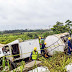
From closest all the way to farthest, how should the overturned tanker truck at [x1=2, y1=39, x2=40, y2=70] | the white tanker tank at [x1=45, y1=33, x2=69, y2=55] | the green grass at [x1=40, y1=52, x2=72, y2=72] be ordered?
the green grass at [x1=40, y1=52, x2=72, y2=72] < the overturned tanker truck at [x1=2, y1=39, x2=40, y2=70] < the white tanker tank at [x1=45, y1=33, x2=69, y2=55]

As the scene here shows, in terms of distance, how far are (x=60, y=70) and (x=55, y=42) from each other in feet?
18.3

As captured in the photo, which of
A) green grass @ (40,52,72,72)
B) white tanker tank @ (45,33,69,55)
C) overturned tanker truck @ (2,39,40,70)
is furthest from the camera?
white tanker tank @ (45,33,69,55)

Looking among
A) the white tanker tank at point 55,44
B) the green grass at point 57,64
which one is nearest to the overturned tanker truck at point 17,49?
the white tanker tank at point 55,44

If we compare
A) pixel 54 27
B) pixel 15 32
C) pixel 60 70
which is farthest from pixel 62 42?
pixel 15 32

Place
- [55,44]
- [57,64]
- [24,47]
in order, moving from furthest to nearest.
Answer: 1. [55,44]
2. [24,47]
3. [57,64]

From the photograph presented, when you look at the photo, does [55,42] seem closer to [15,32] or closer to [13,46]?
[13,46]

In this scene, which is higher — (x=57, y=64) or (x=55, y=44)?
(x=55, y=44)

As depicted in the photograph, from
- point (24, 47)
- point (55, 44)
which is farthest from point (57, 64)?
point (55, 44)

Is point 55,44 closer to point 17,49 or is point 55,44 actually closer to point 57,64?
point 17,49

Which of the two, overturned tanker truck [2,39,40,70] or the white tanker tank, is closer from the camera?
overturned tanker truck [2,39,40,70]

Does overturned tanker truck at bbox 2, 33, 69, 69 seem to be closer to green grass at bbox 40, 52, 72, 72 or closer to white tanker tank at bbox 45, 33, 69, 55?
white tanker tank at bbox 45, 33, 69, 55

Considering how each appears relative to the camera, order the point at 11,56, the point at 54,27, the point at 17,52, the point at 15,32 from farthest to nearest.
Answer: the point at 15,32, the point at 54,27, the point at 17,52, the point at 11,56

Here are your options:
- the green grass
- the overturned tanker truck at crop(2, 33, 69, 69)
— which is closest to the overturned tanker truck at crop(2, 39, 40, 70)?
the overturned tanker truck at crop(2, 33, 69, 69)

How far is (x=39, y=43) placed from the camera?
26.4 feet
